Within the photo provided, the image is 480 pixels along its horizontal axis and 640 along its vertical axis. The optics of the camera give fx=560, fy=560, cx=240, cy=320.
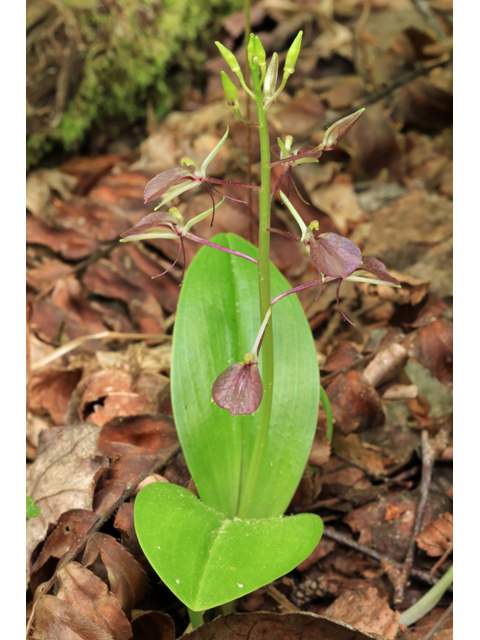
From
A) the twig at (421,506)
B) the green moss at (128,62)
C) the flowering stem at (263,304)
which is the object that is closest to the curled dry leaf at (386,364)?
the twig at (421,506)

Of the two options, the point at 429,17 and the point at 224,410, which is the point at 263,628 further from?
the point at 429,17

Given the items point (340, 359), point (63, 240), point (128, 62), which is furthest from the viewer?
point (128, 62)

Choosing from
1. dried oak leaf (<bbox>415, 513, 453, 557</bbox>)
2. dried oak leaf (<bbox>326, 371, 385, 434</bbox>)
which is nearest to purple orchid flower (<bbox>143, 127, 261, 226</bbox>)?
dried oak leaf (<bbox>326, 371, 385, 434</bbox>)

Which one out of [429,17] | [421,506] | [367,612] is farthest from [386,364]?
[429,17]

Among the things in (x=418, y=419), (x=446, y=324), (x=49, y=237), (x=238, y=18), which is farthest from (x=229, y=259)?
(x=238, y=18)

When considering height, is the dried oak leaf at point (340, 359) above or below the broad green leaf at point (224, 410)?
below

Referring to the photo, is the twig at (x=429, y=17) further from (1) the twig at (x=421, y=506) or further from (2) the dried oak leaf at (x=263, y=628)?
(2) the dried oak leaf at (x=263, y=628)
